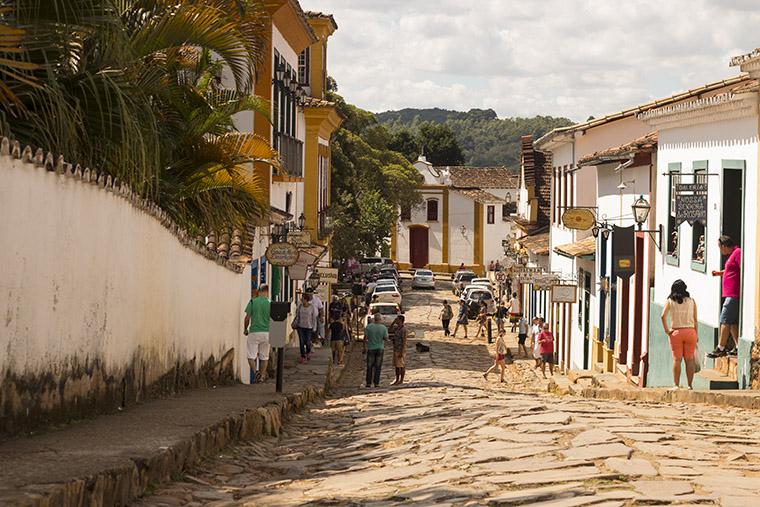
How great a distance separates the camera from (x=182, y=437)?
9.46 metres

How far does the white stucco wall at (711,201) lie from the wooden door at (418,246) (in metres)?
67.4

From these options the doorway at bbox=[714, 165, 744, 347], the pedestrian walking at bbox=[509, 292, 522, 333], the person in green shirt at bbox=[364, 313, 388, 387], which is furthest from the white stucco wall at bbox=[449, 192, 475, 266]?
the doorway at bbox=[714, 165, 744, 347]

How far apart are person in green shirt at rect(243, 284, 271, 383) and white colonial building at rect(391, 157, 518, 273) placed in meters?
69.9

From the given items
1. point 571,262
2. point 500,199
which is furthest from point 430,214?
point 571,262

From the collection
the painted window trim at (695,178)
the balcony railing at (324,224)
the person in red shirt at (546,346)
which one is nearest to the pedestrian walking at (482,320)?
the balcony railing at (324,224)

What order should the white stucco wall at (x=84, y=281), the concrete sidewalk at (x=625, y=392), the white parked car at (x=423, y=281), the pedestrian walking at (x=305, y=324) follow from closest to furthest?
the white stucco wall at (x=84, y=281) → the concrete sidewalk at (x=625, y=392) → the pedestrian walking at (x=305, y=324) → the white parked car at (x=423, y=281)

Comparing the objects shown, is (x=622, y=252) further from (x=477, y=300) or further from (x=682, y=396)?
(x=477, y=300)

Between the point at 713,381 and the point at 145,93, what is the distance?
7.76m

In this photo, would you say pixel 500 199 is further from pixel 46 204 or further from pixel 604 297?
pixel 46 204

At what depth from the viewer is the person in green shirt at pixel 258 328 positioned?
1920cm

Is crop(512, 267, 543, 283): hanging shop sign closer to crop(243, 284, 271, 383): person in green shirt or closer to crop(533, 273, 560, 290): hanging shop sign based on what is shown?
crop(533, 273, 560, 290): hanging shop sign

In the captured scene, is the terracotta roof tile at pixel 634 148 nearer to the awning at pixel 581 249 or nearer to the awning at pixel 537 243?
the awning at pixel 581 249

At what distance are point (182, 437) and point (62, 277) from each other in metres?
1.39

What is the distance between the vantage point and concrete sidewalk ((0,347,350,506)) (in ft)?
23.2
